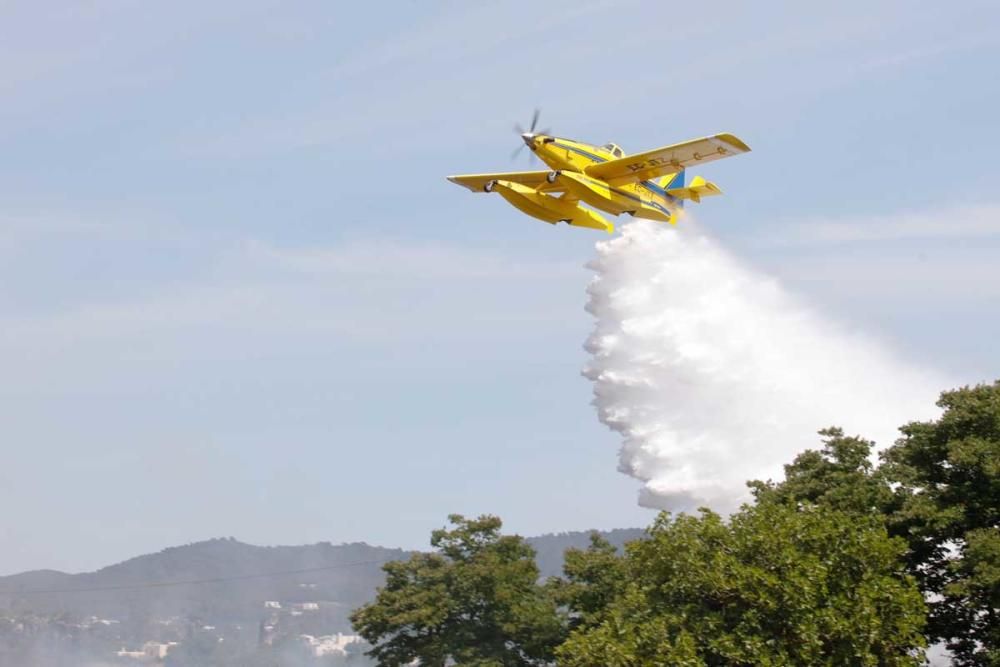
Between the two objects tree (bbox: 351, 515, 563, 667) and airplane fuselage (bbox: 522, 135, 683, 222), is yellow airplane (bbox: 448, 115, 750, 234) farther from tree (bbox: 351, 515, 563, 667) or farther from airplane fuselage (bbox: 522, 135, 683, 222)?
tree (bbox: 351, 515, 563, 667)

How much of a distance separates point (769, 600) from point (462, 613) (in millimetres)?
34786

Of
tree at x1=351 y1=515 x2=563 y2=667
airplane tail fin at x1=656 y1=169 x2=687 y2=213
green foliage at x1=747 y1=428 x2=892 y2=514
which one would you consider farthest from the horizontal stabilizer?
tree at x1=351 y1=515 x2=563 y2=667

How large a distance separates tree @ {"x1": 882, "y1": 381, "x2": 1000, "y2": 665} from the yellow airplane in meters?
13.0

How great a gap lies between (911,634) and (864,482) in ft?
30.9

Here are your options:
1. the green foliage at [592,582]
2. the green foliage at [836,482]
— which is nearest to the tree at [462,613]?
the green foliage at [592,582]

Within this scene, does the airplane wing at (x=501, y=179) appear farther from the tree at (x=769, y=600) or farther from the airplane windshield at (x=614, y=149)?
the tree at (x=769, y=600)

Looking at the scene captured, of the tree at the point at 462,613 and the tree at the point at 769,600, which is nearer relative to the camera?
the tree at the point at 769,600

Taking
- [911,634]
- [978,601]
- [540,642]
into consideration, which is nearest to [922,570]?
[978,601]

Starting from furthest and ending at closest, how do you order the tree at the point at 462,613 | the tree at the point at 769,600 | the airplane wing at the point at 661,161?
the tree at the point at 462,613
the airplane wing at the point at 661,161
the tree at the point at 769,600

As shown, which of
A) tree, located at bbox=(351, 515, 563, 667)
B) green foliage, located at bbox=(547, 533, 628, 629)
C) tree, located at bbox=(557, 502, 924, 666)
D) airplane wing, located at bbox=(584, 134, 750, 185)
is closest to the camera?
tree, located at bbox=(557, 502, 924, 666)

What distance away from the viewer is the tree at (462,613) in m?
68.9

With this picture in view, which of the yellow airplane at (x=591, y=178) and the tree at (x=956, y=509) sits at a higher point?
the yellow airplane at (x=591, y=178)

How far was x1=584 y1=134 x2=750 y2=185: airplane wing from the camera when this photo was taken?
171 ft

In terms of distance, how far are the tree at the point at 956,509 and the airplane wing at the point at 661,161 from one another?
12.8 meters
